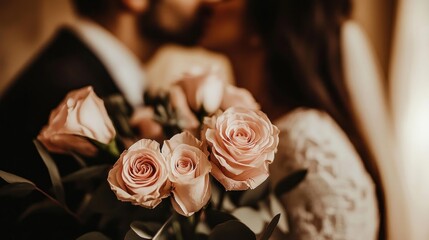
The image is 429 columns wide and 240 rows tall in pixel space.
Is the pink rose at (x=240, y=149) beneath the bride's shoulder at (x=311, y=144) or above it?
above

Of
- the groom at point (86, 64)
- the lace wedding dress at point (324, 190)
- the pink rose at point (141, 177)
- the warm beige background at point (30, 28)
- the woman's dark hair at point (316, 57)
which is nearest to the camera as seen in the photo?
the pink rose at point (141, 177)

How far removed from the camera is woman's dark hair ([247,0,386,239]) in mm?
815

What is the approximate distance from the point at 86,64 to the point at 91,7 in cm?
23

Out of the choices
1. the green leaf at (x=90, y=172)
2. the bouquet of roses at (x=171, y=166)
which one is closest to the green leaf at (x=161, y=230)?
the bouquet of roses at (x=171, y=166)

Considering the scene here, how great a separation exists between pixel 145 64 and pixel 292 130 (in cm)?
84

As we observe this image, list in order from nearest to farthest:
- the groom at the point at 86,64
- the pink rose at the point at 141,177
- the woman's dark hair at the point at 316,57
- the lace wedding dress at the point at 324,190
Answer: the pink rose at the point at 141,177 < the lace wedding dress at the point at 324,190 < the woman's dark hair at the point at 316,57 < the groom at the point at 86,64

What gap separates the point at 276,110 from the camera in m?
0.95

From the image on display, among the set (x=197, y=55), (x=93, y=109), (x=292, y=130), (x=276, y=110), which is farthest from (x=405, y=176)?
(x=93, y=109)

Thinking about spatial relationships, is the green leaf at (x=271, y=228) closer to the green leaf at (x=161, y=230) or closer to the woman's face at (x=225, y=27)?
the green leaf at (x=161, y=230)

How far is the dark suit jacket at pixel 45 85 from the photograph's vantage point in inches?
37.7

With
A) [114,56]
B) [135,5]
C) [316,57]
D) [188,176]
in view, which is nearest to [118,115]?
[188,176]

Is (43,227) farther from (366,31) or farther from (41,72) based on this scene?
(366,31)

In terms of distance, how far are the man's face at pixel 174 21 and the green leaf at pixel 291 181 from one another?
705 millimetres

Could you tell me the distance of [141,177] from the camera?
41 centimetres
